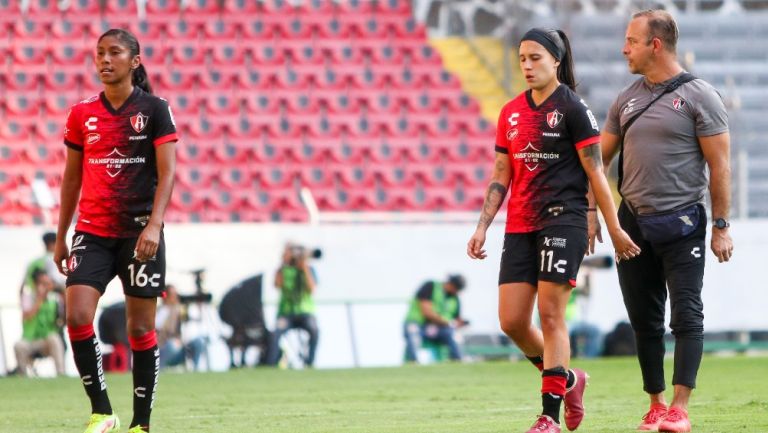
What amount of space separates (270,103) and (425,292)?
5.76 metres

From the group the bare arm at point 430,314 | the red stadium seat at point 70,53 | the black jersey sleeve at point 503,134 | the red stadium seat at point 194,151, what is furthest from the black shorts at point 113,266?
the red stadium seat at point 70,53

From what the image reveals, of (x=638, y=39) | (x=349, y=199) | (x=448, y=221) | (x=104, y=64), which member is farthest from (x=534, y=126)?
(x=349, y=199)

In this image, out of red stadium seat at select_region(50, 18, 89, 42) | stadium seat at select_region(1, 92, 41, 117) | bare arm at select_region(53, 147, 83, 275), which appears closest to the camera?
bare arm at select_region(53, 147, 83, 275)

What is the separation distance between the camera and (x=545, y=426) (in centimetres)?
635

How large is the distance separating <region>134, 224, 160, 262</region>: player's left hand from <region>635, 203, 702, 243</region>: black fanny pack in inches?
92.5

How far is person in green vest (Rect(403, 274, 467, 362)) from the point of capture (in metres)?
16.8

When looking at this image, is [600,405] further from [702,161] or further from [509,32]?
[509,32]

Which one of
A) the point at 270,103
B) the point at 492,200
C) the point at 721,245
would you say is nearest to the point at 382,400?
the point at 492,200

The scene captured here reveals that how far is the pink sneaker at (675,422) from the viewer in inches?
264

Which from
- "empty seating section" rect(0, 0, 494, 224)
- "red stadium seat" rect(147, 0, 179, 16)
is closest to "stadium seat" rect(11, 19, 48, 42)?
"empty seating section" rect(0, 0, 494, 224)

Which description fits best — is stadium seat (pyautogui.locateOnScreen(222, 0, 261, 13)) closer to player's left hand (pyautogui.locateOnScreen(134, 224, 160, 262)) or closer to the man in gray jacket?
the man in gray jacket

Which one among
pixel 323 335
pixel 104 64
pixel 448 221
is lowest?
pixel 323 335

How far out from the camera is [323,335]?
16.9 meters

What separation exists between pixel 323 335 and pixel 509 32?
800 centimetres
